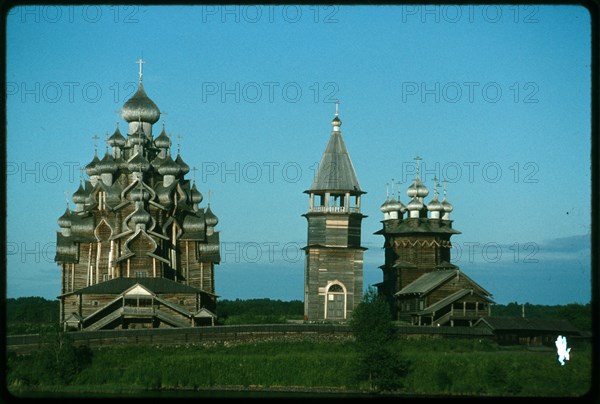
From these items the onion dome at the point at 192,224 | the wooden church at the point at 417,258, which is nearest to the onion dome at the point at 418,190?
the wooden church at the point at 417,258

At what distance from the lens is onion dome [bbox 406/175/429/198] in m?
46.1

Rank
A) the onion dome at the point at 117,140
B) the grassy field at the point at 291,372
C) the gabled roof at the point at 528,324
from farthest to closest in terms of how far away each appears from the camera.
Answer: the onion dome at the point at 117,140, the gabled roof at the point at 528,324, the grassy field at the point at 291,372

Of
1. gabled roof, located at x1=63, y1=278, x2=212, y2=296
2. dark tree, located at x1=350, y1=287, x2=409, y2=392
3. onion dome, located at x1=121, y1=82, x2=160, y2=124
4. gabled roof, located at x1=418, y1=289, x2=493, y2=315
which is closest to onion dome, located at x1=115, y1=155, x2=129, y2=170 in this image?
onion dome, located at x1=121, y1=82, x2=160, y2=124

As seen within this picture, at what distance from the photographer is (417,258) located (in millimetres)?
45219

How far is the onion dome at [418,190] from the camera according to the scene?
151 ft

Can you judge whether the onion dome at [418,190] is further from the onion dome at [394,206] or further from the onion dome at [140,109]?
the onion dome at [140,109]

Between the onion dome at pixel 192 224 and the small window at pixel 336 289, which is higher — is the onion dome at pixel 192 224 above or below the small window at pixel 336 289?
above

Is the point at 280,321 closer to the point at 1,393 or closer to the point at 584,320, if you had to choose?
the point at 584,320

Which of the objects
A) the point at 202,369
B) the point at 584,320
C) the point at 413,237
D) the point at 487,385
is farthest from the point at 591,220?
the point at 413,237

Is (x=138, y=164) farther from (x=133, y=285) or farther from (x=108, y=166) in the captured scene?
(x=133, y=285)

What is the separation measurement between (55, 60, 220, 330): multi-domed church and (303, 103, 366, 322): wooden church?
3.86 metres

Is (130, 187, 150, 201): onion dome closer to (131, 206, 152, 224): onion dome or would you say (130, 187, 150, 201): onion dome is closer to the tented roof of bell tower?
(131, 206, 152, 224): onion dome

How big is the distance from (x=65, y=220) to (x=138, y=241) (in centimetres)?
749

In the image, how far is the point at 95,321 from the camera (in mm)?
36469
